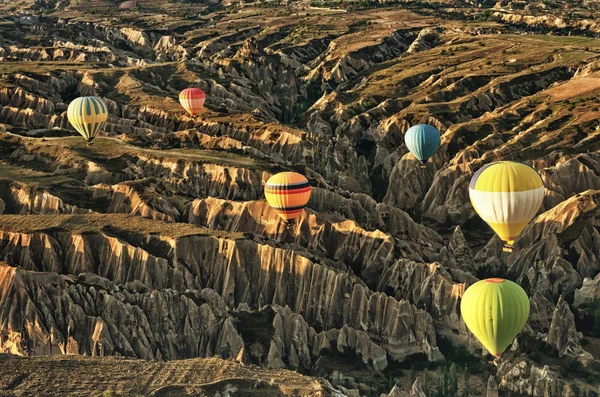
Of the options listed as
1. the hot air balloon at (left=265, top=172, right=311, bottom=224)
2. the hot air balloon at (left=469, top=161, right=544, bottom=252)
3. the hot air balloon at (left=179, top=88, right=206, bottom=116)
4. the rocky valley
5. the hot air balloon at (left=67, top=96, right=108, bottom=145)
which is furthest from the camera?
the hot air balloon at (left=179, top=88, right=206, bottom=116)

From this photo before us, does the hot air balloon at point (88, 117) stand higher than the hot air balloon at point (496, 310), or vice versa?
the hot air balloon at point (88, 117)

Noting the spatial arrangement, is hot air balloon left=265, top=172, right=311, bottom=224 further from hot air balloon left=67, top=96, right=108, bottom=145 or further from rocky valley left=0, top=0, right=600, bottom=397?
hot air balloon left=67, top=96, right=108, bottom=145

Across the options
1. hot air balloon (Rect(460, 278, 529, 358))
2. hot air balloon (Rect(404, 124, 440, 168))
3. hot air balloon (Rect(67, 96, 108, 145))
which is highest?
hot air balloon (Rect(67, 96, 108, 145))

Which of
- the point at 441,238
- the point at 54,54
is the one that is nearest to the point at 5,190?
the point at 441,238

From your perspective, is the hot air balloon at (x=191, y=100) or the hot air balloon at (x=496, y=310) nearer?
the hot air balloon at (x=496, y=310)

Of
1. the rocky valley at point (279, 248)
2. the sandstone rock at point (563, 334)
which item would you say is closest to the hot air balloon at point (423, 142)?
the rocky valley at point (279, 248)

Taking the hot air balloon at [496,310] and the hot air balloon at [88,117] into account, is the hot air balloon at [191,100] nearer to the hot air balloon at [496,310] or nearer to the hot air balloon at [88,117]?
the hot air balloon at [88,117]

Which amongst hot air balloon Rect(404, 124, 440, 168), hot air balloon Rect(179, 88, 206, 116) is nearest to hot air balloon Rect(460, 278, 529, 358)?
hot air balloon Rect(404, 124, 440, 168)
